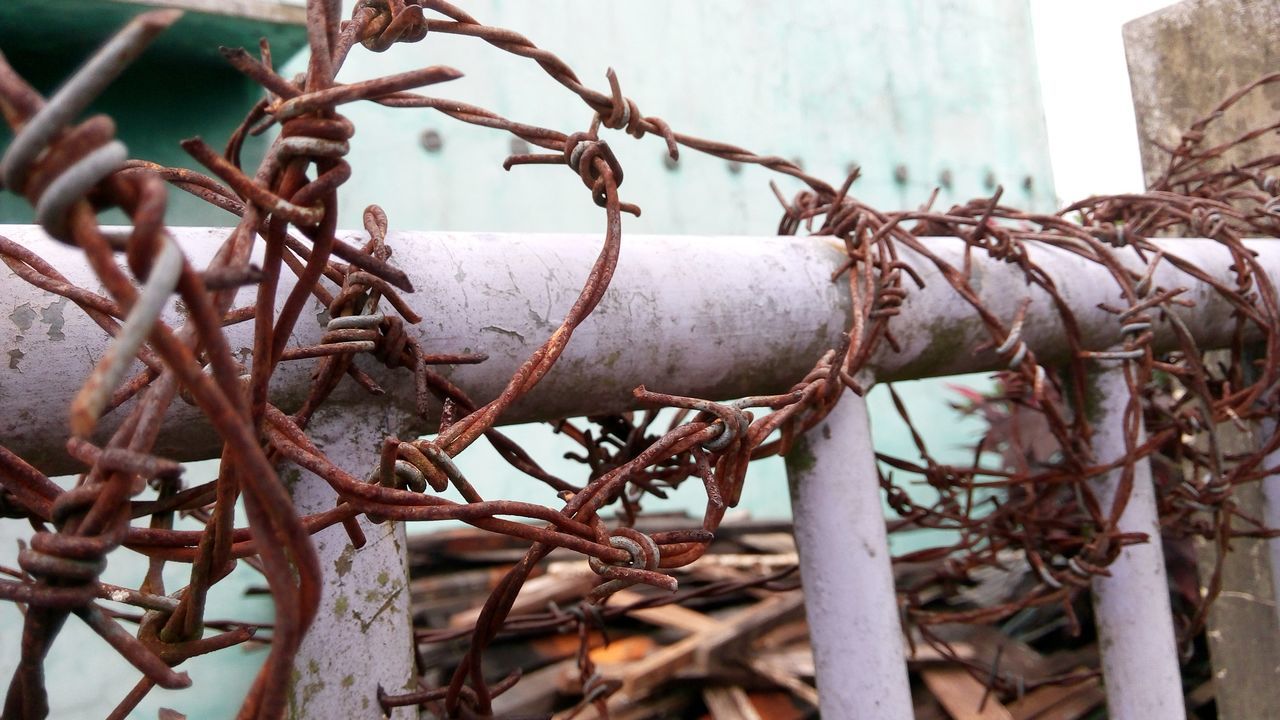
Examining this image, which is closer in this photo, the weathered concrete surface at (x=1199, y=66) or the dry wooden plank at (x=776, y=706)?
the weathered concrete surface at (x=1199, y=66)

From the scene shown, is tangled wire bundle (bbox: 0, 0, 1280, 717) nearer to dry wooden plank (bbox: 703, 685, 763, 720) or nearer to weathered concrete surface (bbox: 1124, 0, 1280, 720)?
weathered concrete surface (bbox: 1124, 0, 1280, 720)

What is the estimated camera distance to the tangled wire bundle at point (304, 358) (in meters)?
0.25

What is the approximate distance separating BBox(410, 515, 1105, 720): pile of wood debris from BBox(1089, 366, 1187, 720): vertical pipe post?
32.2 inches

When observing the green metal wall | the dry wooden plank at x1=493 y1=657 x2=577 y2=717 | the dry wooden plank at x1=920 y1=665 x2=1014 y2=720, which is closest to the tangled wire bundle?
the dry wooden plank at x1=493 y1=657 x2=577 y2=717

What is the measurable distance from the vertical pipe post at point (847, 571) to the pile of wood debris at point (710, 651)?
114 centimetres

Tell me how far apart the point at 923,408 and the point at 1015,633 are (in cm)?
175

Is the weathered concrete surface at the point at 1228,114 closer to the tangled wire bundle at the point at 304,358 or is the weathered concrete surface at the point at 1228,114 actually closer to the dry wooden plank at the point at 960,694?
the dry wooden plank at the point at 960,694

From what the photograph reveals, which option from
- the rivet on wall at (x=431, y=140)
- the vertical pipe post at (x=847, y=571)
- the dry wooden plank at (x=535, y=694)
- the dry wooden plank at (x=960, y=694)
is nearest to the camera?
the vertical pipe post at (x=847, y=571)

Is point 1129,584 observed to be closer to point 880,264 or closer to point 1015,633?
point 880,264

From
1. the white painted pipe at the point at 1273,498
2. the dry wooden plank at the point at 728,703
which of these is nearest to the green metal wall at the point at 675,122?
the dry wooden plank at the point at 728,703

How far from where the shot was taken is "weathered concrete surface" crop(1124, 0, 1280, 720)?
1.81m

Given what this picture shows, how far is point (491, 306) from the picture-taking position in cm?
64

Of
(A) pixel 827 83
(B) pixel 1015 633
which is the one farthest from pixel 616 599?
(A) pixel 827 83

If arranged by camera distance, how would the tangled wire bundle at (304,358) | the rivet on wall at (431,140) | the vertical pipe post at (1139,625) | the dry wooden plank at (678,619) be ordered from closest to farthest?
1. the tangled wire bundle at (304,358)
2. the vertical pipe post at (1139,625)
3. the dry wooden plank at (678,619)
4. the rivet on wall at (431,140)
